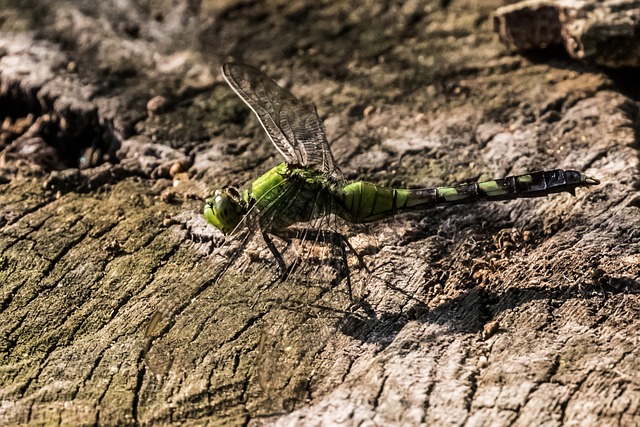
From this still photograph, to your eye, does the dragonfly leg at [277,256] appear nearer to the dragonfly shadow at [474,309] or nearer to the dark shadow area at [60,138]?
the dragonfly shadow at [474,309]

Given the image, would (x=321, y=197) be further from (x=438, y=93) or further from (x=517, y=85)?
(x=517, y=85)

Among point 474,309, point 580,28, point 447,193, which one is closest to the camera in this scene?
point 474,309

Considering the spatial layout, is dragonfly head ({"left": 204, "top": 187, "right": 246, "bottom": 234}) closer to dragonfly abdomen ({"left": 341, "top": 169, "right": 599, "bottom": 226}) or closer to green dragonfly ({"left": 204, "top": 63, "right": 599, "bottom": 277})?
green dragonfly ({"left": 204, "top": 63, "right": 599, "bottom": 277})

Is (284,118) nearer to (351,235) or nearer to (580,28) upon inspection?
(351,235)

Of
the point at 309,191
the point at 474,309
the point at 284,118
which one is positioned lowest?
the point at 474,309

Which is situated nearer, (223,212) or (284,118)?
(223,212)

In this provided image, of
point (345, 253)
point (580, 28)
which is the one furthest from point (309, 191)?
point (580, 28)

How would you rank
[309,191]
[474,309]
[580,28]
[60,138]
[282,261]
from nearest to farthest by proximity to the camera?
[474,309] → [282,261] → [309,191] → [580,28] → [60,138]

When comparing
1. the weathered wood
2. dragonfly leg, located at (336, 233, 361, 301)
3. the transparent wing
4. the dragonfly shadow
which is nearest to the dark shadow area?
the transparent wing
